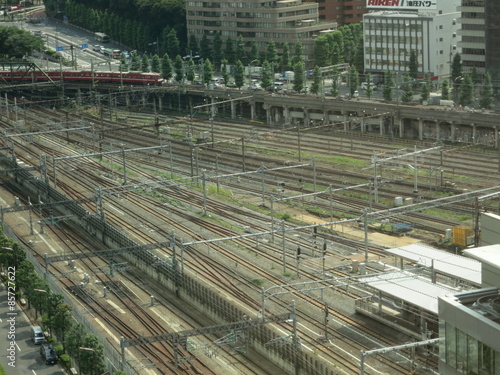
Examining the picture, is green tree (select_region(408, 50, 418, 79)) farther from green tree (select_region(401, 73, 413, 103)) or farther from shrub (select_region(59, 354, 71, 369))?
shrub (select_region(59, 354, 71, 369))

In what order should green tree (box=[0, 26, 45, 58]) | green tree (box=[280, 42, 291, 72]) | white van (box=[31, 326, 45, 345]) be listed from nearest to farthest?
white van (box=[31, 326, 45, 345])
green tree (box=[280, 42, 291, 72])
green tree (box=[0, 26, 45, 58])

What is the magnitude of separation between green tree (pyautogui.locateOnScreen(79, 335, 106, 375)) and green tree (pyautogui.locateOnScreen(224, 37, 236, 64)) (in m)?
63.0

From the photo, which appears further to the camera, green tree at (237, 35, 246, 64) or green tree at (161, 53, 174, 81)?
green tree at (237, 35, 246, 64)

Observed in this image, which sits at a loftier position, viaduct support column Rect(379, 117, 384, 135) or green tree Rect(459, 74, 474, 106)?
green tree Rect(459, 74, 474, 106)

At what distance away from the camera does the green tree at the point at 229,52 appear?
300 feet

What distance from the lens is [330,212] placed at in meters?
46.4

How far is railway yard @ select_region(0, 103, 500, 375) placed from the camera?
32312 mm

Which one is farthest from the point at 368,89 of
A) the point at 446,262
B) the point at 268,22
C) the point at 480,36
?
the point at 446,262

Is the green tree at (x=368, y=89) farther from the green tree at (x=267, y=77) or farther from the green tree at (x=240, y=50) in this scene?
the green tree at (x=240, y=50)

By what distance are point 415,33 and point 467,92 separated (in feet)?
36.5

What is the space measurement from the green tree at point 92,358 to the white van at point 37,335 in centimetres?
380

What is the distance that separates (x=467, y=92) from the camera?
218ft

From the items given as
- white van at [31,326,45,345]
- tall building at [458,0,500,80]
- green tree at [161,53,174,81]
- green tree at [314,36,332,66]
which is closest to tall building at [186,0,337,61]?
green tree at [314,36,332,66]

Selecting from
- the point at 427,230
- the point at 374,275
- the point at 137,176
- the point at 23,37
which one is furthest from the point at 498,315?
the point at 23,37
